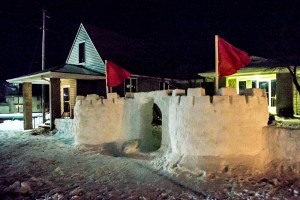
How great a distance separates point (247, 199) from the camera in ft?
21.3

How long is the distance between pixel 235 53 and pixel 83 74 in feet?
34.5

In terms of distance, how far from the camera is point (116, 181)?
7.98m

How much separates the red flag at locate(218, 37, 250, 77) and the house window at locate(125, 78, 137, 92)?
38.3ft

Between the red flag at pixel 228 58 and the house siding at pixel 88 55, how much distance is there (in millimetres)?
11269

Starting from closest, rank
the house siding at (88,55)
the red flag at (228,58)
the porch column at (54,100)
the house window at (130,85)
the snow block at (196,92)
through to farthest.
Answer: the snow block at (196,92)
the red flag at (228,58)
the porch column at (54,100)
the house siding at (88,55)
the house window at (130,85)

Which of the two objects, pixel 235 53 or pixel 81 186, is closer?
pixel 81 186

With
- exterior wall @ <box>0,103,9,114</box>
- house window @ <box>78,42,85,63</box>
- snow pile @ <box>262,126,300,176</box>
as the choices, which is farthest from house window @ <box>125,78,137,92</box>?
exterior wall @ <box>0,103,9,114</box>

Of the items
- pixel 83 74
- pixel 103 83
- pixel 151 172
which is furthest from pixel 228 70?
pixel 103 83

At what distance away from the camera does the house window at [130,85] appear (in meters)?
19.8

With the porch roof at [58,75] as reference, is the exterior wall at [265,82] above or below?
below

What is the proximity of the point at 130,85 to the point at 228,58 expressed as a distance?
11743mm

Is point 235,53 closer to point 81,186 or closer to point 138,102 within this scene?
point 138,102

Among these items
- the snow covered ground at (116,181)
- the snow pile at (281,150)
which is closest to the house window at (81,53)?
the snow covered ground at (116,181)

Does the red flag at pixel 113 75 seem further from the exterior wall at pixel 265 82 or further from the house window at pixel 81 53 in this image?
the house window at pixel 81 53
